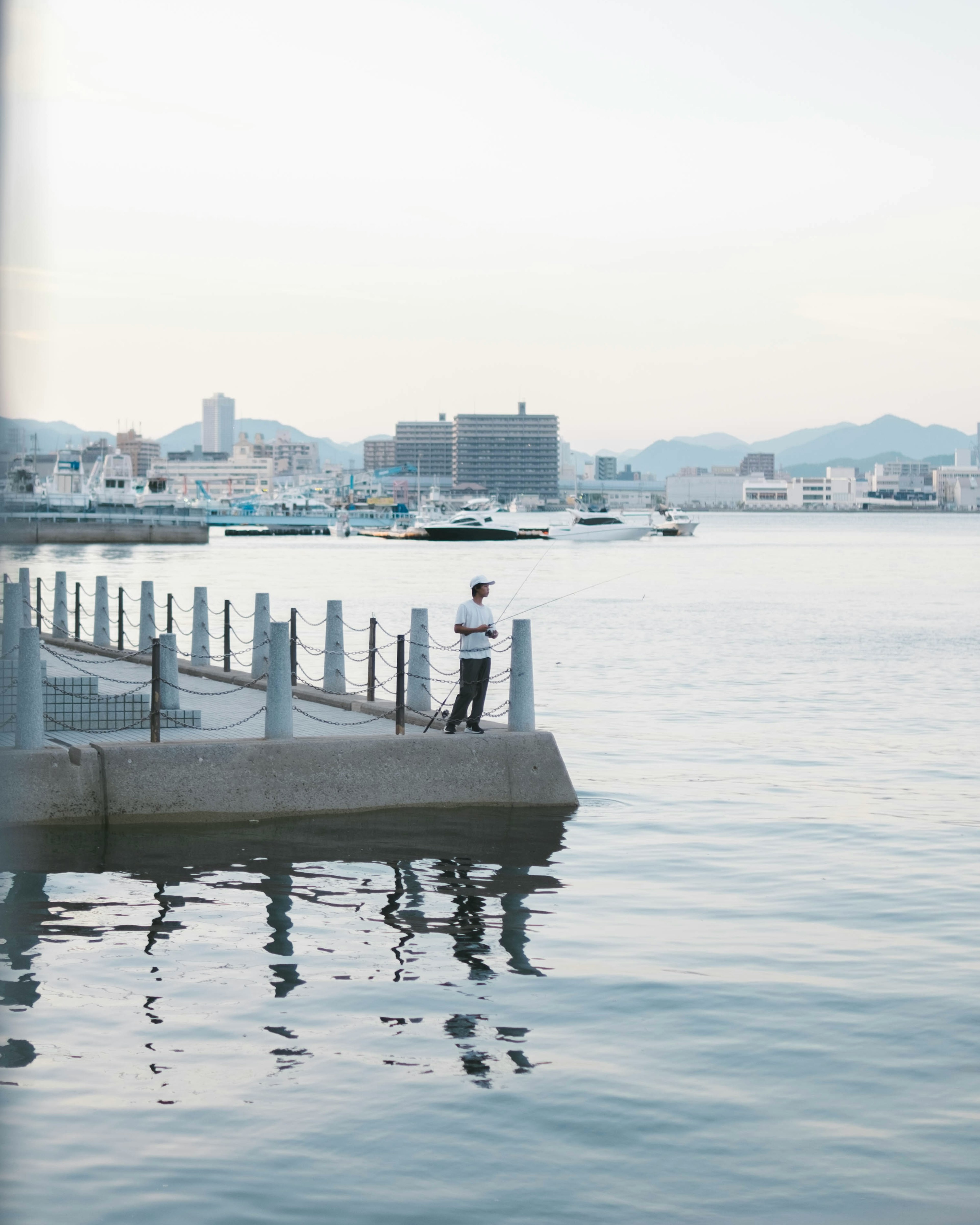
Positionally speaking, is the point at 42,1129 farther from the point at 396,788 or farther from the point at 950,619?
the point at 950,619

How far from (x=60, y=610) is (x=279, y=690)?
1926cm

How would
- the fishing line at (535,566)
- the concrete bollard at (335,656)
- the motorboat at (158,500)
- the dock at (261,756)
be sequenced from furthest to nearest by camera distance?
the motorboat at (158,500)
the fishing line at (535,566)
the concrete bollard at (335,656)
the dock at (261,756)

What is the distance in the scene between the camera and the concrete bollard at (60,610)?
3334 centimetres

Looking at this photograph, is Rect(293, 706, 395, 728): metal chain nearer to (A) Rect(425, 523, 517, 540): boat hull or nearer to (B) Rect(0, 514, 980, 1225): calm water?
(B) Rect(0, 514, 980, 1225): calm water

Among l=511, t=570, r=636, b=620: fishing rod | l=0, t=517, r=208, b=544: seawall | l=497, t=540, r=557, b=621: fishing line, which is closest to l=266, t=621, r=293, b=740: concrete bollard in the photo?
l=511, t=570, r=636, b=620: fishing rod

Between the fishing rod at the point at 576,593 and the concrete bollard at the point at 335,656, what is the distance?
1963cm

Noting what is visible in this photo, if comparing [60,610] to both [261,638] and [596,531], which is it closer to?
[261,638]

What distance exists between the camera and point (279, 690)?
54.0 ft

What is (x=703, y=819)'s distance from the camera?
748 inches

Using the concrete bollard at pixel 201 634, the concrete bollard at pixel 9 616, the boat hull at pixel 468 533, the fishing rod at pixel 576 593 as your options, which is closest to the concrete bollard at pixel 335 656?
the concrete bollard at pixel 201 634

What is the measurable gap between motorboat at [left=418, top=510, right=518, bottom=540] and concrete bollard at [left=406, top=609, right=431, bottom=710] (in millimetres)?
166899

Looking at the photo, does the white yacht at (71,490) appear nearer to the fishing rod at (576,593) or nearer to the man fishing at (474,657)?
the fishing rod at (576,593)

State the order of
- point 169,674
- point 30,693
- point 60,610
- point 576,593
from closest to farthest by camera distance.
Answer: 1. point 30,693
2. point 169,674
3. point 60,610
4. point 576,593

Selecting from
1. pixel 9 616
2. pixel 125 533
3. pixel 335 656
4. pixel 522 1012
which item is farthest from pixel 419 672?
pixel 125 533
